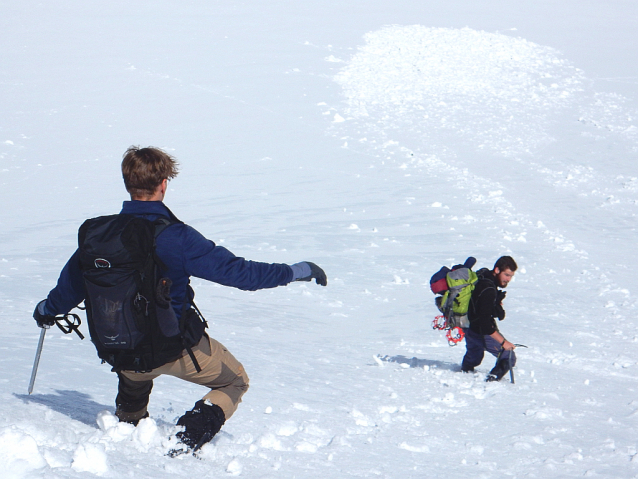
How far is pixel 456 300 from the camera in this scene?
240 inches

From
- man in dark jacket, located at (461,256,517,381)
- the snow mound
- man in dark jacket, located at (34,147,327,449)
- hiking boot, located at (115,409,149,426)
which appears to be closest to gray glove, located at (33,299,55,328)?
man in dark jacket, located at (34,147,327,449)

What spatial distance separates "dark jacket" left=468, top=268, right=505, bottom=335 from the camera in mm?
5973

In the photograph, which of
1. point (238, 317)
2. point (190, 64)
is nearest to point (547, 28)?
point (190, 64)

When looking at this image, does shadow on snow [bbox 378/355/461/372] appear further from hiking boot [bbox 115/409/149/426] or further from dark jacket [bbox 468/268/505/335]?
hiking boot [bbox 115/409/149/426]

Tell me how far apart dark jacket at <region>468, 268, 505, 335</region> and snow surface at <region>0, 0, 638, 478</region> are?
557mm

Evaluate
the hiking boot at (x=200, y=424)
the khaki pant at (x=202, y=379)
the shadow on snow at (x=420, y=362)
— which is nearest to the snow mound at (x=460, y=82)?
the shadow on snow at (x=420, y=362)

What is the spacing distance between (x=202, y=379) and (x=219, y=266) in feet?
2.44

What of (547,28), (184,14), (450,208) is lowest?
(450,208)

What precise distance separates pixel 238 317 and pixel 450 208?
656 centimetres

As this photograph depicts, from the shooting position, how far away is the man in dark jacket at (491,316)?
596cm

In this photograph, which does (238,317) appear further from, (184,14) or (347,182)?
(184,14)

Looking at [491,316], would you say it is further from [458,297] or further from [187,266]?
[187,266]

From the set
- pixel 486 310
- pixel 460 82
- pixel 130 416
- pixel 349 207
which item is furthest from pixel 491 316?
pixel 460 82

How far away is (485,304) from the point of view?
5.99 m
